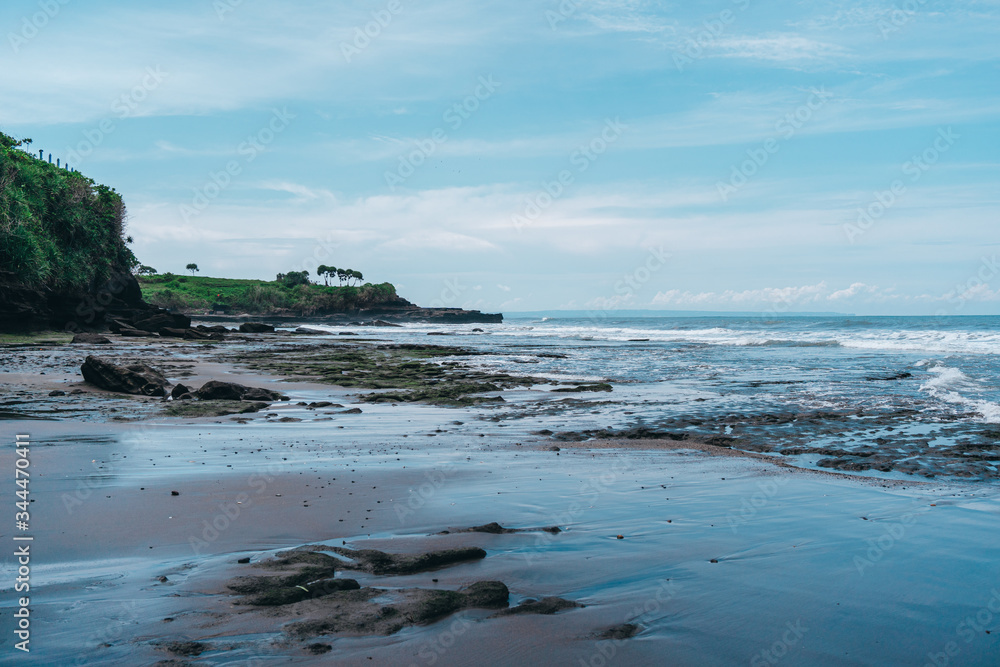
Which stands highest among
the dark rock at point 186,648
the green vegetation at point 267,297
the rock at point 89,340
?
the green vegetation at point 267,297

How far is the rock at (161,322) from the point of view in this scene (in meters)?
43.7

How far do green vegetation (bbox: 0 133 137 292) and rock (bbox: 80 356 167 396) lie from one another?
71.8 feet

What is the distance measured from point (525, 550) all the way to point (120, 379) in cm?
1327

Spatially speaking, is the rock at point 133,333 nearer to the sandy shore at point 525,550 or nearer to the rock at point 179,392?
the rock at point 179,392

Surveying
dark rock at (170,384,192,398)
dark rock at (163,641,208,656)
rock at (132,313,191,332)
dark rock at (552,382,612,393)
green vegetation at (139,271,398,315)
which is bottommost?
dark rock at (552,382,612,393)

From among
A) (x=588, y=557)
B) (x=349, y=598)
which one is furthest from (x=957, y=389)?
(x=349, y=598)

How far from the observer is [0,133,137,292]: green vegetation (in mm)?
32188

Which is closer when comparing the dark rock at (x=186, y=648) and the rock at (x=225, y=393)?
the dark rock at (x=186, y=648)

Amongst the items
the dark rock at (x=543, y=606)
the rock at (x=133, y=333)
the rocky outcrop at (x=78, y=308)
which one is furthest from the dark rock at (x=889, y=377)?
the rock at (x=133, y=333)

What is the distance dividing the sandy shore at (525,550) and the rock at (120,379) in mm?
5321

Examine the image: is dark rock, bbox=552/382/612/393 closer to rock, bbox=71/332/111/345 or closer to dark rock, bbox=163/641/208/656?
dark rock, bbox=163/641/208/656

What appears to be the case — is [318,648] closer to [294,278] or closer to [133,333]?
[133,333]

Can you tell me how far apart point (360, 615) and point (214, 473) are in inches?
174

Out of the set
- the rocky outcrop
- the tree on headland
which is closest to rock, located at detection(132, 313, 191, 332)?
the rocky outcrop
